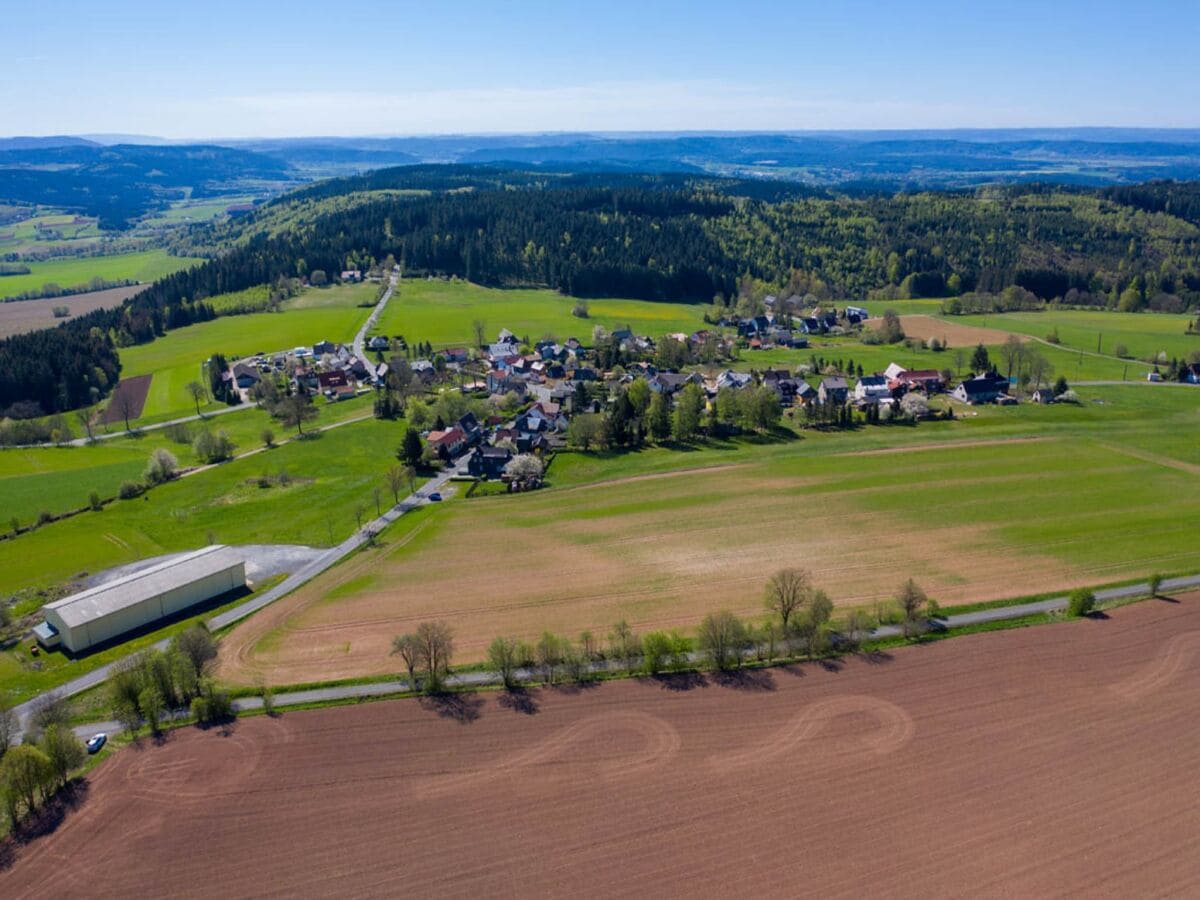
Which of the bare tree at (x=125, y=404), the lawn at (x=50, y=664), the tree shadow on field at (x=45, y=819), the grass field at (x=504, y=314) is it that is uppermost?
the grass field at (x=504, y=314)

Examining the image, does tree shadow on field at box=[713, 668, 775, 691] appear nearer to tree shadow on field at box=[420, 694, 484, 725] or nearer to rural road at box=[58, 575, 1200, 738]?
rural road at box=[58, 575, 1200, 738]

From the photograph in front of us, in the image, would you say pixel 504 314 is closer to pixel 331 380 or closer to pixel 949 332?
pixel 331 380

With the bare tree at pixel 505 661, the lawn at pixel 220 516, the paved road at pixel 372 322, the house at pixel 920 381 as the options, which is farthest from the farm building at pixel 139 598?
the house at pixel 920 381

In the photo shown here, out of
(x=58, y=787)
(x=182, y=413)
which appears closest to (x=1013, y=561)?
(x=58, y=787)

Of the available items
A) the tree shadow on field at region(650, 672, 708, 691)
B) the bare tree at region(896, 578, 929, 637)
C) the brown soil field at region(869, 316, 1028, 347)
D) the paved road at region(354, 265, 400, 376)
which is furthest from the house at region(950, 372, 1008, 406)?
the paved road at region(354, 265, 400, 376)

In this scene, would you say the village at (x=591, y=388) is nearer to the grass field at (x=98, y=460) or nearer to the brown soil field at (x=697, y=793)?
the grass field at (x=98, y=460)

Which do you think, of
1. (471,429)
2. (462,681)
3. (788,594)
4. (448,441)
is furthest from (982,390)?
(462,681)
